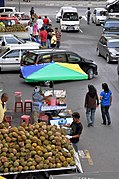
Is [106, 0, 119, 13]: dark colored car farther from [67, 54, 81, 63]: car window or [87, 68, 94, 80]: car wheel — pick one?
[87, 68, 94, 80]: car wheel

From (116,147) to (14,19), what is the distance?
80.0 ft

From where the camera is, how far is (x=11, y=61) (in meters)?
26.6

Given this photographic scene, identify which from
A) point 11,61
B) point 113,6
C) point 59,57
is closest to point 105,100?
point 59,57

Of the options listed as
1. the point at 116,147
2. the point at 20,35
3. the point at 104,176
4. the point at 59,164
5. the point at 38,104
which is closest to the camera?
the point at 104,176

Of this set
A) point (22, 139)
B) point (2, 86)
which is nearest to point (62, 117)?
point (22, 139)

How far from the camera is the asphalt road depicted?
14.9m

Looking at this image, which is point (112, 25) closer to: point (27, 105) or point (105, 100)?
point (27, 105)

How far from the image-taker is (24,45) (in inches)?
1110

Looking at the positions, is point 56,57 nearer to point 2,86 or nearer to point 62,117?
point 2,86

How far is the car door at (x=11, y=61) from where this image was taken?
87.0 ft

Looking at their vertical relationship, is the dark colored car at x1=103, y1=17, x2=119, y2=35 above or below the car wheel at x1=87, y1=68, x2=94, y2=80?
above

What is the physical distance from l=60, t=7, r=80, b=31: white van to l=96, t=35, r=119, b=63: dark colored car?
10.9 meters

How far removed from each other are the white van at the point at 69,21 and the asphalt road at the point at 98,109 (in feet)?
12.3

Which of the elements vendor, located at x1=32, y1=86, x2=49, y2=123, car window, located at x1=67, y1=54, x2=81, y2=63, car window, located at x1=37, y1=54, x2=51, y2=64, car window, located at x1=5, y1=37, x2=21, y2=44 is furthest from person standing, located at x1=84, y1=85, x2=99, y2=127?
car window, located at x1=5, y1=37, x2=21, y2=44
